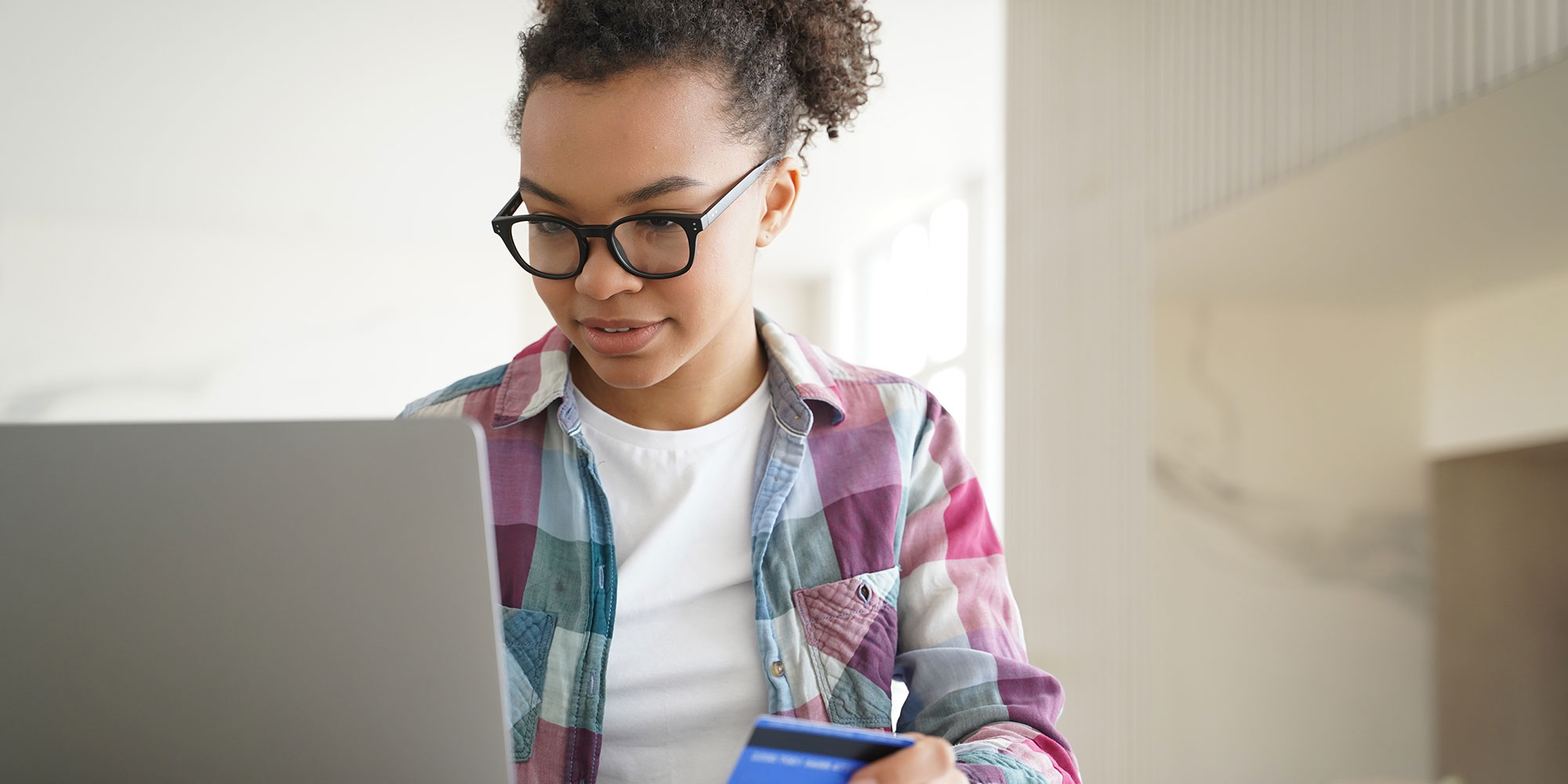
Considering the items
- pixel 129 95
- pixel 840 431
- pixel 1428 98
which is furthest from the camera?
pixel 129 95

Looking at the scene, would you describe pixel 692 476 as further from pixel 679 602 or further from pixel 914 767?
pixel 914 767

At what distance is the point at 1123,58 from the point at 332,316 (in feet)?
17.6

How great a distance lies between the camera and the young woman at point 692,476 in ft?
→ 3.28

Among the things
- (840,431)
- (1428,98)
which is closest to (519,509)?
(840,431)

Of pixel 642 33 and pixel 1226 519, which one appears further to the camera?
pixel 1226 519

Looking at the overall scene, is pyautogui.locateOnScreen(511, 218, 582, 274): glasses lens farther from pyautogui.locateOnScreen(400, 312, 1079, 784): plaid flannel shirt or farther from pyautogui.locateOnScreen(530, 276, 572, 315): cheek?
pyautogui.locateOnScreen(400, 312, 1079, 784): plaid flannel shirt

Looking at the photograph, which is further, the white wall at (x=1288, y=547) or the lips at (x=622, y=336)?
the white wall at (x=1288, y=547)

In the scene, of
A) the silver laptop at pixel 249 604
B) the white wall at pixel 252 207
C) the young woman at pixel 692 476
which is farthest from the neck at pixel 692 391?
the white wall at pixel 252 207

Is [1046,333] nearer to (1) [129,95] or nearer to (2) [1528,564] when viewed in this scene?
(2) [1528,564]

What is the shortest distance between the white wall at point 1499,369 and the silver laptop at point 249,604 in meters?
1.72

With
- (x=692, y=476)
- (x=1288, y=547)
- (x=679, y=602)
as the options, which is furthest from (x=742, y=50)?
(x=1288, y=547)

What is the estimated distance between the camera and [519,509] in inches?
42.7

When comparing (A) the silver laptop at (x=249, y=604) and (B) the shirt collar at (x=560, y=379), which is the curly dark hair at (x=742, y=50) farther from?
(A) the silver laptop at (x=249, y=604)

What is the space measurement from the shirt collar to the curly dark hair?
0.20 metres
